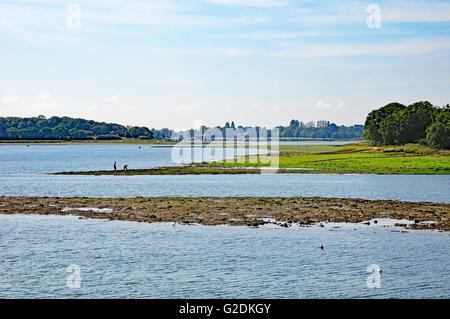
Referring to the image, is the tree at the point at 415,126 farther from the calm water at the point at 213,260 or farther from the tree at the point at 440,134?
the calm water at the point at 213,260

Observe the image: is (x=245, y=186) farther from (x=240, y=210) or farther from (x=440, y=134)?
(x=440, y=134)

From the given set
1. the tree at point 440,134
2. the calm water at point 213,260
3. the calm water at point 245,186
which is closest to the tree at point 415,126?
the tree at point 440,134

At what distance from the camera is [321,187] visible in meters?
82.9

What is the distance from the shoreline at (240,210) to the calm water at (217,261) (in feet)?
11.5

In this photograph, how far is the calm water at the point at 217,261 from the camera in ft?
99.9

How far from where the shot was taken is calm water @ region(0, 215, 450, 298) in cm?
3045

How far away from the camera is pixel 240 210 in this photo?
5712cm

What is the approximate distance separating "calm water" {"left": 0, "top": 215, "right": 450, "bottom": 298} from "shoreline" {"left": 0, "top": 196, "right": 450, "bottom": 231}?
11.5ft

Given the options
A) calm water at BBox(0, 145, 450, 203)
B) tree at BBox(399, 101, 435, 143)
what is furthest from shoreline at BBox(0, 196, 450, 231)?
tree at BBox(399, 101, 435, 143)

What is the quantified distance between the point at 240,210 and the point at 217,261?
2069cm

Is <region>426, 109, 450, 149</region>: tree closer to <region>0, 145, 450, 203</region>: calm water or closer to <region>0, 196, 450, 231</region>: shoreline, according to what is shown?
<region>0, 145, 450, 203</region>: calm water

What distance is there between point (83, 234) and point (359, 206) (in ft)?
97.9
